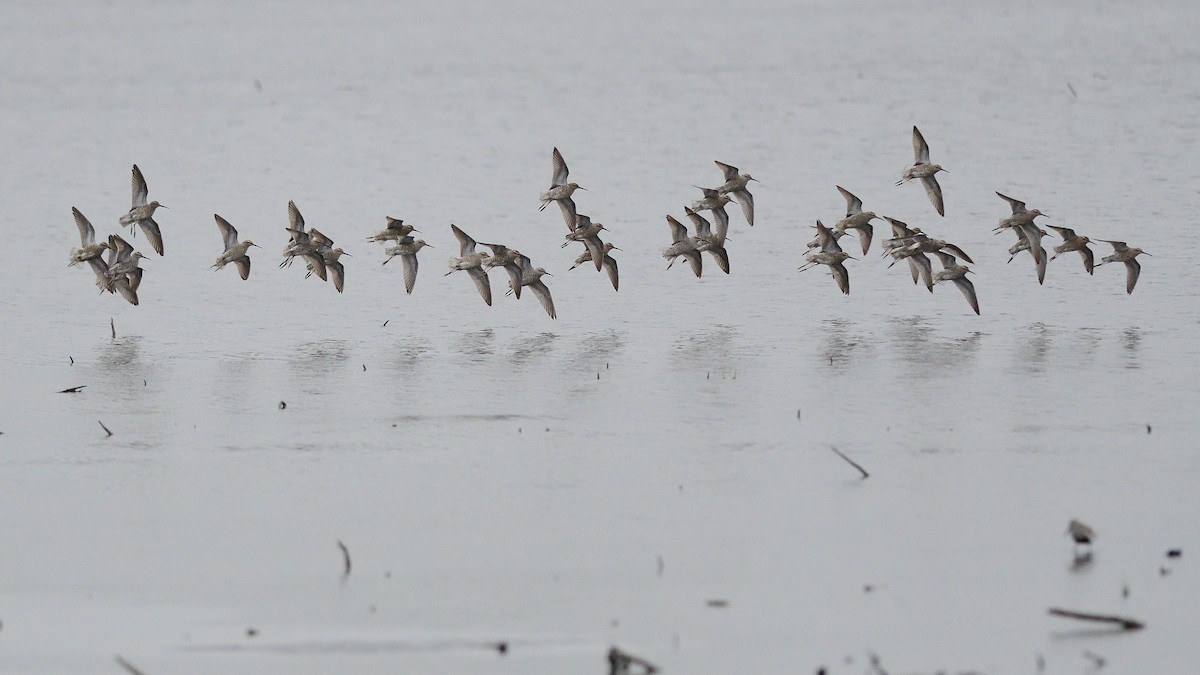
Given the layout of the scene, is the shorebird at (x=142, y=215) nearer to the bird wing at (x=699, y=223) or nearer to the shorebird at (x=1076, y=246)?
the bird wing at (x=699, y=223)

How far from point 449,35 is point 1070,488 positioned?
138 feet

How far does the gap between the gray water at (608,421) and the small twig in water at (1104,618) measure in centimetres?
5

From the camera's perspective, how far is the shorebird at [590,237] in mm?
15914

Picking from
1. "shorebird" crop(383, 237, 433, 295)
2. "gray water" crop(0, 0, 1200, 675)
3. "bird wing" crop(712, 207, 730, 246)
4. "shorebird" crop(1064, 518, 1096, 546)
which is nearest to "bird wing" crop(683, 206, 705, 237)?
"bird wing" crop(712, 207, 730, 246)

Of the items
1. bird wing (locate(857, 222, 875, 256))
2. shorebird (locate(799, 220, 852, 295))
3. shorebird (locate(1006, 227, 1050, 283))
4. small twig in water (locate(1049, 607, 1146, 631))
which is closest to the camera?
small twig in water (locate(1049, 607, 1146, 631))

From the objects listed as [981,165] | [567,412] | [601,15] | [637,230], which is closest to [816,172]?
[981,165]

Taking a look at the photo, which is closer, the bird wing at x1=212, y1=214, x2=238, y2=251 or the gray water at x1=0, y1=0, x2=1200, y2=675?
the gray water at x1=0, y1=0, x2=1200, y2=675

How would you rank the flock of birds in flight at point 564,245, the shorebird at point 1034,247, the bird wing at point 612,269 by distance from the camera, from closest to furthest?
1. the flock of birds in flight at point 564,245
2. the shorebird at point 1034,247
3. the bird wing at point 612,269

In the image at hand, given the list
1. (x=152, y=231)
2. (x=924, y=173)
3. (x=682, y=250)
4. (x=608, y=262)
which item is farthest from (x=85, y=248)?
(x=924, y=173)

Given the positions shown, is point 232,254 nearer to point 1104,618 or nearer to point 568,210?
point 568,210

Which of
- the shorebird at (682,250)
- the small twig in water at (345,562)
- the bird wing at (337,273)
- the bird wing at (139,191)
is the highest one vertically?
the bird wing at (139,191)

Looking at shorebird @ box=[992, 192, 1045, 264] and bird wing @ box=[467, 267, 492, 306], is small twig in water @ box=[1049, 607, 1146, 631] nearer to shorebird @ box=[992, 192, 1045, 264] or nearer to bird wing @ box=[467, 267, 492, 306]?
bird wing @ box=[467, 267, 492, 306]

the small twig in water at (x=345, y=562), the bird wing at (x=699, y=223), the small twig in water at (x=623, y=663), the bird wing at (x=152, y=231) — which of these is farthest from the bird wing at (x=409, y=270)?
the small twig in water at (x=623, y=663)

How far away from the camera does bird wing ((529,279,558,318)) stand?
49.4ft
